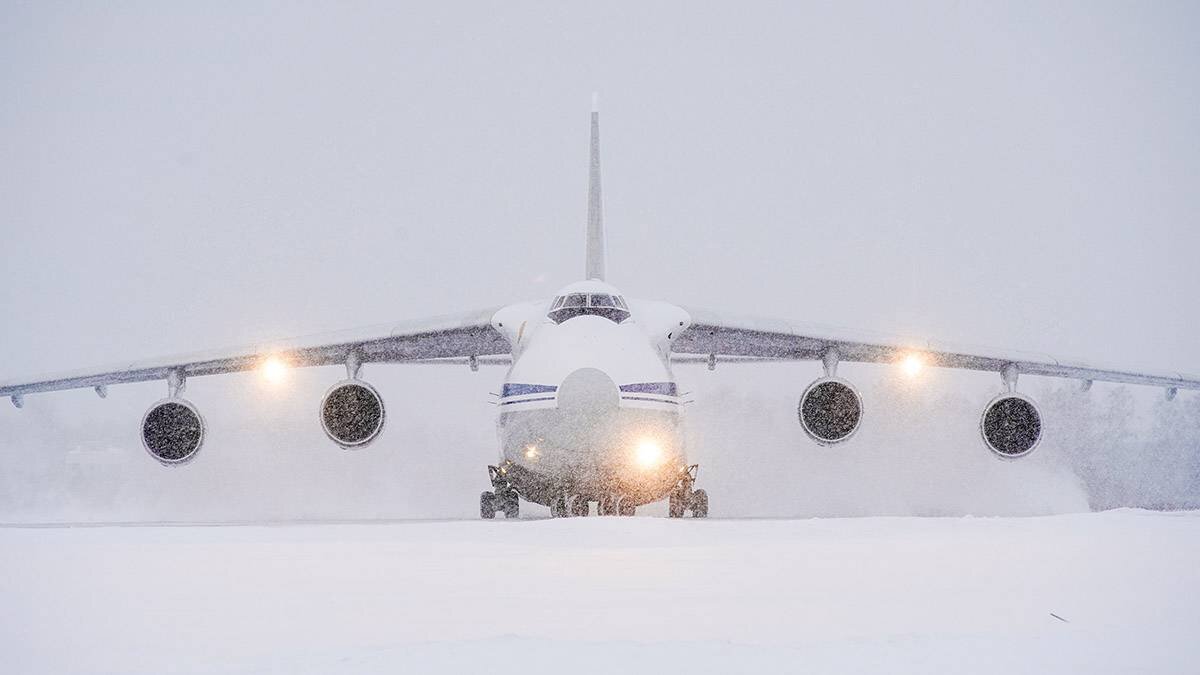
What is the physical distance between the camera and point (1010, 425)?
14031 millimetres

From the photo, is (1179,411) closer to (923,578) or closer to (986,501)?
(986,501)

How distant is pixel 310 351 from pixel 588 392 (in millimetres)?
5246

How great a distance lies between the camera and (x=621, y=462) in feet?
38.2

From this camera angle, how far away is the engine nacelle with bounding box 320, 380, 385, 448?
13945 millimetres

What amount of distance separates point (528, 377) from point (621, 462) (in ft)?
4.54

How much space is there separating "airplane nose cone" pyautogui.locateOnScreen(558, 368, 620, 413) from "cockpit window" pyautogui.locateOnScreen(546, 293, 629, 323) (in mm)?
1428

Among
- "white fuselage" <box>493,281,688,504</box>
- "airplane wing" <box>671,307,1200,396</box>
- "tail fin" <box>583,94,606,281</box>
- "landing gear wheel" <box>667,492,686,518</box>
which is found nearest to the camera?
"white fuselage" <box>493,281,688,504</box>

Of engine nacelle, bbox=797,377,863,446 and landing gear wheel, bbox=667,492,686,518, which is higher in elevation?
engine nacelle, bbox=797,377,863,446

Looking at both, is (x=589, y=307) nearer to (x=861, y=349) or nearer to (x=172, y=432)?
(x=861, y=349)

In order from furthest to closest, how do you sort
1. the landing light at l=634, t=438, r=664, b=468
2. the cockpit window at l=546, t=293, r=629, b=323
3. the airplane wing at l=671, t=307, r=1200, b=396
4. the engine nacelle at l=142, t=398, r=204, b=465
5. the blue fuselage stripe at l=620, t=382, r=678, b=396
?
1. the airplane wing at l=671, t=307, r=1200, b=396
2. the engine nacelle at l=142, t=398, r=204, b=465
3. the cockpit window at l=546, t=293, r=629, b=323
4. the landing light at l=634, t=438, r=664, b=468
5. the blue fuselage stripe at l=620, t=382, r=678, b=396

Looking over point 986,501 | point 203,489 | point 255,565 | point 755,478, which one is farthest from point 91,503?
point 255,565

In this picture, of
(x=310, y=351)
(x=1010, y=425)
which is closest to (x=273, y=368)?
(x=310, y=351)

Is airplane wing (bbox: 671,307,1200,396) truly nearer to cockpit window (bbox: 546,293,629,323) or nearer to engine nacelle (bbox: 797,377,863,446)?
engine nacelle (bbox: 797,377,863,446)

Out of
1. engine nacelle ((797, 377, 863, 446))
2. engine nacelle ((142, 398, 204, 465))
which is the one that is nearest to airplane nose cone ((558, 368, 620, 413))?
engine nacelle ((797, 377, 863, 446))
